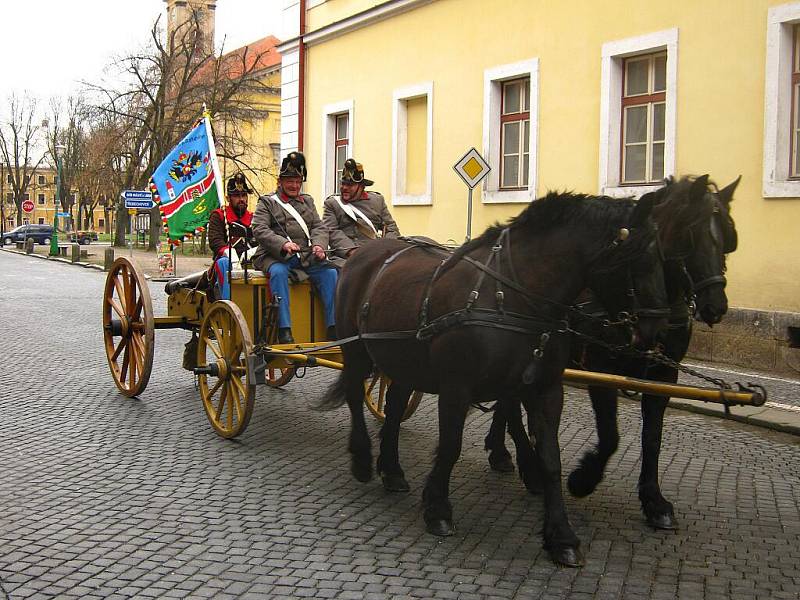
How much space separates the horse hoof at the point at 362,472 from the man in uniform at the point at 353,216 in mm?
2544

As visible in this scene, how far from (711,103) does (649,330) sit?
27.2ft

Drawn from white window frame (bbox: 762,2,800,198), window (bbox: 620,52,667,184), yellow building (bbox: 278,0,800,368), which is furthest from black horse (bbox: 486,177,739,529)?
window (bbox: 620,52,667,184)

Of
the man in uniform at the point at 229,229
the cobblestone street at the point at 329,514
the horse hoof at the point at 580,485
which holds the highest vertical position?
the man in uniform at the point at 229,229

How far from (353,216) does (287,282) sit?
0.87 m

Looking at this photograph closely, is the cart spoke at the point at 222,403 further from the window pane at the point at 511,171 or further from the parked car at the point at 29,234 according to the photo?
the parked car at the point at 29,234

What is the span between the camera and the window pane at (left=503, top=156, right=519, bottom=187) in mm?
15648

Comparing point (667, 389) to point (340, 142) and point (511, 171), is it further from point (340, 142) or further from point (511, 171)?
point (340, 142)

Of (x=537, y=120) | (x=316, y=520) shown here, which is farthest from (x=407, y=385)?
(x=537, y=120)

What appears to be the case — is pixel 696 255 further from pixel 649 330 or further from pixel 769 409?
pixel 769 409

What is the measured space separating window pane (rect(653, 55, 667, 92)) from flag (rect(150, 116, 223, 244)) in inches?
261

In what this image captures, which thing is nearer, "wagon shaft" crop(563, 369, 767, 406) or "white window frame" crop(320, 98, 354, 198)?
"wagon shaft" crop(563, 369, 767, 406)

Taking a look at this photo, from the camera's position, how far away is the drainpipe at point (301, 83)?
21.4m

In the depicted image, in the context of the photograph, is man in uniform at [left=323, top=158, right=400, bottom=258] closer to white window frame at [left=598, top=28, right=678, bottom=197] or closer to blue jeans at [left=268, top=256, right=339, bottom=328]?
blue jeans at [left=268, top=256, right=339, bottom=328]

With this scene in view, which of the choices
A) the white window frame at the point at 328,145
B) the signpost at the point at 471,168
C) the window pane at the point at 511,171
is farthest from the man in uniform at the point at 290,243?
the white window frame at the point at 328,145
